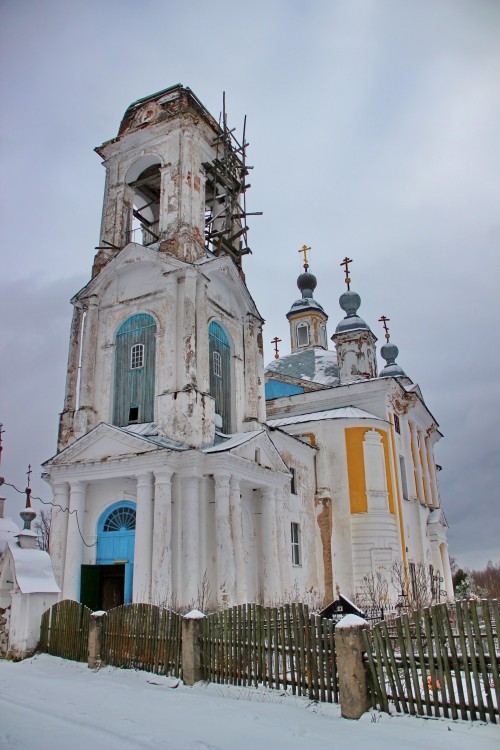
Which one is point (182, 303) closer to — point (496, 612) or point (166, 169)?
point (166, 169)

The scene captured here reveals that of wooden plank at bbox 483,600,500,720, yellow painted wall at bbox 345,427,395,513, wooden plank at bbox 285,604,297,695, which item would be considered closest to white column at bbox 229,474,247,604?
wooden plank at bbox 285,604,297,695

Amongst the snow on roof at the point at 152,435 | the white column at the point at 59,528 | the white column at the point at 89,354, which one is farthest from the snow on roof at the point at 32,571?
the white column at the point at 89,354

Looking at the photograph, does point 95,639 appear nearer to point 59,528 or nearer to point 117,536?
point 117,536

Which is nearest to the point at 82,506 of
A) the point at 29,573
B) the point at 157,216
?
the point at 29,573

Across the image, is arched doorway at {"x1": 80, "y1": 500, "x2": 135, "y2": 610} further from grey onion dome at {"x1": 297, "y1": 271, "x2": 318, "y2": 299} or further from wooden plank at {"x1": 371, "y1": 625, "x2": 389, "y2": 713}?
grey onion dome at {"x1": 297, "y1": 271, "x2": 318, "y2": 299}

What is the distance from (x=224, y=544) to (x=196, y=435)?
9.15 ft

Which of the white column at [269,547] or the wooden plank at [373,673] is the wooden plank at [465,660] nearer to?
the wooden plank at [373,673]

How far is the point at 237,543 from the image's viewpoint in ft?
47.8

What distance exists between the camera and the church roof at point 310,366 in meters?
31.3

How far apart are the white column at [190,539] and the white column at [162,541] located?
1.27ft

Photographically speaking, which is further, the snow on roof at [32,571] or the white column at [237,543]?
the white column at [237,543]

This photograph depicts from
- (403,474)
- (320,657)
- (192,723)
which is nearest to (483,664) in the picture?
(320,657)

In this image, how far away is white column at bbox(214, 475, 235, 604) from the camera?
13.9 metres

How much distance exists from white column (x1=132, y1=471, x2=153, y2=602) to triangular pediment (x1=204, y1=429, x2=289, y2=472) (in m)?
1.71
